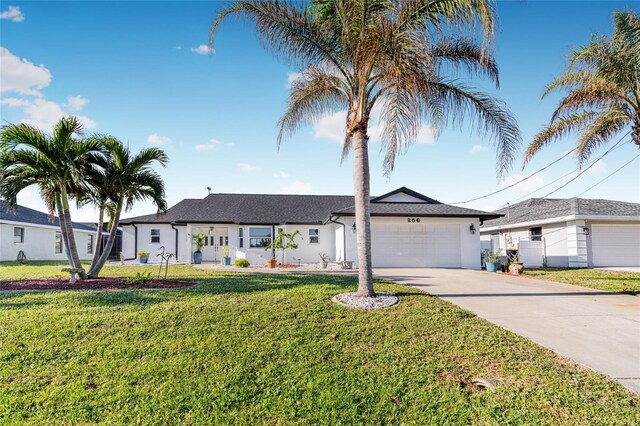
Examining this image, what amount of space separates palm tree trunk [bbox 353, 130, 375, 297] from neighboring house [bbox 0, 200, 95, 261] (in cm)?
2196

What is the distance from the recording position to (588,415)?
11.2 feet

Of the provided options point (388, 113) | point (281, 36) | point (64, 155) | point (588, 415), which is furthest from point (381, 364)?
point (64, 155)

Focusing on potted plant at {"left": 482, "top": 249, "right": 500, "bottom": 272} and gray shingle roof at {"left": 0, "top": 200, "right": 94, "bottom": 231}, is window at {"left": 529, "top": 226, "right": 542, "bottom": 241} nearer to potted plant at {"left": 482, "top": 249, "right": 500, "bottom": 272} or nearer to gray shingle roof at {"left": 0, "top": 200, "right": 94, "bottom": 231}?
potted plant at {"left": 482, "top": 249, "right": 500, "bottom": 272}

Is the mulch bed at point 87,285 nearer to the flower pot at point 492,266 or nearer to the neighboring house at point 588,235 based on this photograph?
the flower pot at point 492,266

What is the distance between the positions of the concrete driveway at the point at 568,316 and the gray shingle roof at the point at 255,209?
8.91 metres

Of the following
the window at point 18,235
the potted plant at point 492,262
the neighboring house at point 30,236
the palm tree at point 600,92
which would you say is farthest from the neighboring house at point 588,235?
the window at point 18,235

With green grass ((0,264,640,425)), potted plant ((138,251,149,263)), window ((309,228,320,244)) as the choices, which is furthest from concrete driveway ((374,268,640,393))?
potted plant ((138,251,149,263))

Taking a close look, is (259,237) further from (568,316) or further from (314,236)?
(568,316)

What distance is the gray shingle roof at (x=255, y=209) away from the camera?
21745mm

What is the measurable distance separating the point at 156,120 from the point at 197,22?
13.4 feet

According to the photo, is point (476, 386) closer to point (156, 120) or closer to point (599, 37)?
point (599, 37)

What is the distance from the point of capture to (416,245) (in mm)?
17047

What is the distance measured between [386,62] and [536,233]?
20063 millimetres

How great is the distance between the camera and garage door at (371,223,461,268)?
1692cm
